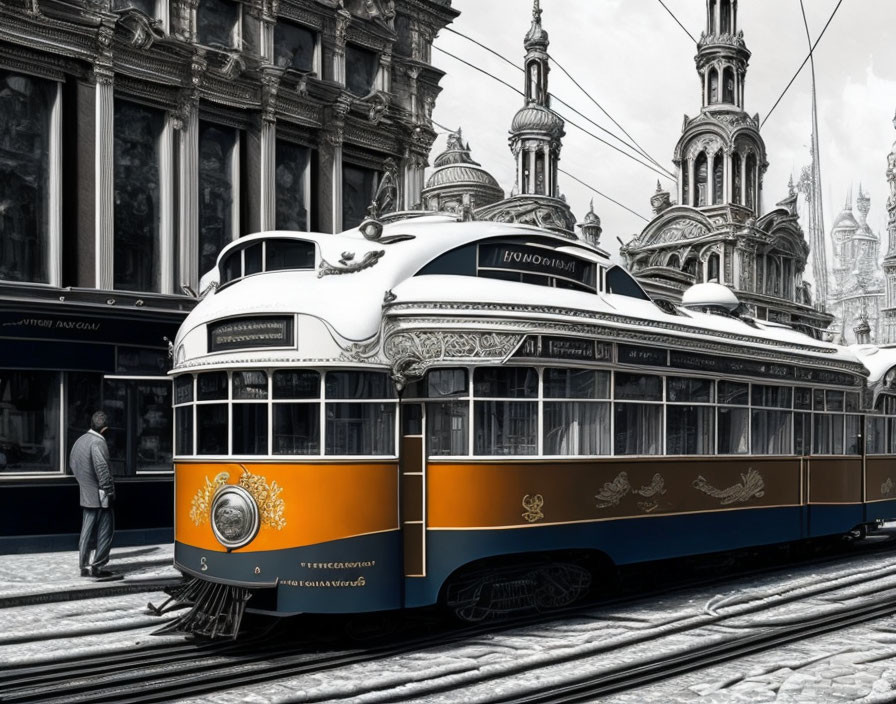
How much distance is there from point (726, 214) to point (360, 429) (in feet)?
192

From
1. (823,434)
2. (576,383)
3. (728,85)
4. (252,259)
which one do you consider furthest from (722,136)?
(252,259)

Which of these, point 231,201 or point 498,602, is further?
point 231,201

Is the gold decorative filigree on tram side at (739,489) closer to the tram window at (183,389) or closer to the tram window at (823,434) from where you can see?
the tram window at (823,434)

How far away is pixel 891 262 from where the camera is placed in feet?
387

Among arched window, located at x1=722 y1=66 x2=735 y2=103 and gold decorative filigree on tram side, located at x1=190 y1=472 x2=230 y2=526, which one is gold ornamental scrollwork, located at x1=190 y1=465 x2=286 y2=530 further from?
arched window, located at x1=722 y1=66 x2=735 y2=103

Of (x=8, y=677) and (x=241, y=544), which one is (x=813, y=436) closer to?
(x=241, y=544)

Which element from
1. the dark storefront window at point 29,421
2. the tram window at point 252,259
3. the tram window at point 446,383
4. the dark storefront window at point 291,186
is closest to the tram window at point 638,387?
the tram window at point 446,383

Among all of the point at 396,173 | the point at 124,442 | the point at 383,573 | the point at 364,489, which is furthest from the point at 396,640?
the point at 396,173

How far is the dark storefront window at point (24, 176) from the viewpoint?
1814cm

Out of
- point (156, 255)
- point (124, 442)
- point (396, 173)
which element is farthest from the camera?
point (396, 173)

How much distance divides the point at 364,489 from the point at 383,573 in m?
0.77

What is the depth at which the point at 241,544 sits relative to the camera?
990 centimetres

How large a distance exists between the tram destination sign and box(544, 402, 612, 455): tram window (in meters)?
2.65

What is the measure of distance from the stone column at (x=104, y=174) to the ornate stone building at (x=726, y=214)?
46.5 metres
